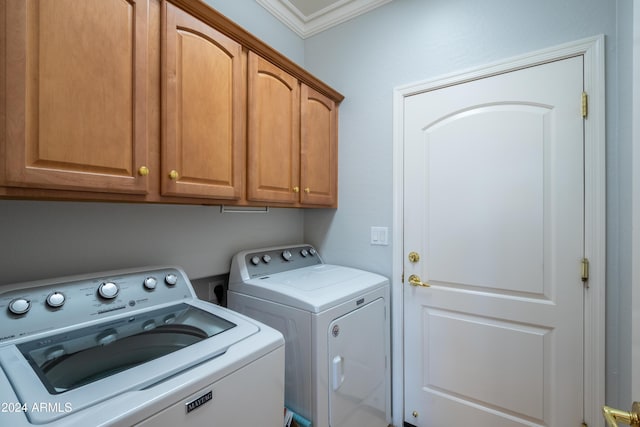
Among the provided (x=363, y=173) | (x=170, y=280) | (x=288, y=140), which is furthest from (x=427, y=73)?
(x=170, y=280)

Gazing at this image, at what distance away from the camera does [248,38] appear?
1.38m

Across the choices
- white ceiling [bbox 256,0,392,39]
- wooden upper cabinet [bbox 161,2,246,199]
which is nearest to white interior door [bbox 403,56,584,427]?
white ceiling [bbox 256,0,392,39]

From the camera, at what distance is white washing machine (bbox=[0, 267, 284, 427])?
2.17 ft

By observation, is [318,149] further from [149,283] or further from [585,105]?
[585,105]

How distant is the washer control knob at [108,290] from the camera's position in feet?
3.62

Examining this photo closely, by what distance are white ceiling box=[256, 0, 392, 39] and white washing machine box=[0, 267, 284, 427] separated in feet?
6.51

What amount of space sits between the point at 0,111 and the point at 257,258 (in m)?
1.22

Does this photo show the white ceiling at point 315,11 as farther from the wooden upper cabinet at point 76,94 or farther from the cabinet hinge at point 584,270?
the cabinet hinge at point 584,270

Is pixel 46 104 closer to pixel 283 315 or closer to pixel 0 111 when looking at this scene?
pixel 0 111

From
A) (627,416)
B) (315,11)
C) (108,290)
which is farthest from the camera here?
(315,11)

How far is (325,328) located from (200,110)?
3.60 feet

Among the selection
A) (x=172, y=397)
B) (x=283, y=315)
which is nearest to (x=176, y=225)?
(x=283, y=315)

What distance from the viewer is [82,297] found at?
1065 mm

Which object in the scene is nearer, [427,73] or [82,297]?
[82,297]
